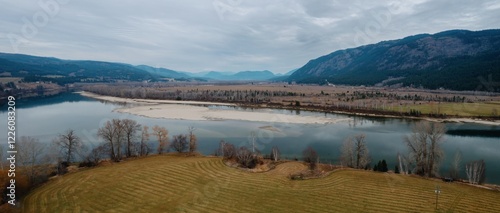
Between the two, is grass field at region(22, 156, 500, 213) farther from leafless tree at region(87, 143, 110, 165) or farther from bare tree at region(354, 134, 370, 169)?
bare tree at region(354, 134, 370, 169)

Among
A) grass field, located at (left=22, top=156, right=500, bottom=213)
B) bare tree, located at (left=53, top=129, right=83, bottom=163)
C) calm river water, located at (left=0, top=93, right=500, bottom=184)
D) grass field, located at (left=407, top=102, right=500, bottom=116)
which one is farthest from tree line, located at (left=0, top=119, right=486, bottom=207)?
grass field, located at (left=407, top=102, right=500, bottom=116)

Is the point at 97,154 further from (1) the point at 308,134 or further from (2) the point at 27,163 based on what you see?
(1) the point at 308,134

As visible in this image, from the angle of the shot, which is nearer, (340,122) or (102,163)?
(102,163)

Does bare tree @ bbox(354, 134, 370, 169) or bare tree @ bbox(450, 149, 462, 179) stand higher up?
bare tree @ bbox(354, 134, 370, 169)

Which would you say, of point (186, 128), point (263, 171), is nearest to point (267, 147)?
point (263, 171)

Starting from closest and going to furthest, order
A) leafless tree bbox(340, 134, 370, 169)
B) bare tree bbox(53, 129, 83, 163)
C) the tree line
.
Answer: the tree line
leafless tree bbox(340, 134, 370, 169)
bare tree bbox(53, 129, 83, 163)

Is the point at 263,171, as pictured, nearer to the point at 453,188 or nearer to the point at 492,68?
the point at 453,188

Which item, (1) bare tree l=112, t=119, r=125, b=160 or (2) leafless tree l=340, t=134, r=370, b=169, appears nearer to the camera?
(2) leafless tree l=340, t=134, r=370, b=169

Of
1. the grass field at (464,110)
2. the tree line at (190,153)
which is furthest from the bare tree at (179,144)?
the grass field at (464,110)
